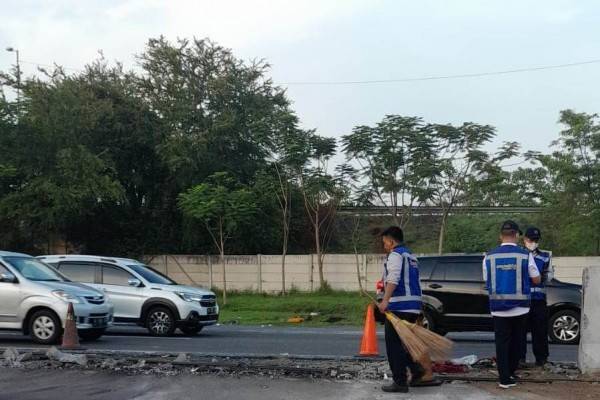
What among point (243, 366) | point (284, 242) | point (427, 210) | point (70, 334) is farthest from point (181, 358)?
point (427, 210)

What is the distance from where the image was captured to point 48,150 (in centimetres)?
3145

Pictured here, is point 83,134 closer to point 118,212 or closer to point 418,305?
point 118,212

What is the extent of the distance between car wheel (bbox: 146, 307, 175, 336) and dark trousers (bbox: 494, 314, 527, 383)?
31.8 ft

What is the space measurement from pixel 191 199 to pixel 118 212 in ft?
19.9

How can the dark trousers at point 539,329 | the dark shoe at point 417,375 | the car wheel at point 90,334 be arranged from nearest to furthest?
the dark shoe at point 417,375, the dark trousers at point 539,329, the car wheel at point 90,334

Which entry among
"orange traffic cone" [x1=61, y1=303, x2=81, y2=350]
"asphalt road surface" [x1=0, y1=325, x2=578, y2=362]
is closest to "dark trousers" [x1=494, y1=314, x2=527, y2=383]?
"asphalt road surface" [x1=0, y1=325, x2=578, y2=362]

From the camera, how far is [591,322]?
9109 millimetres

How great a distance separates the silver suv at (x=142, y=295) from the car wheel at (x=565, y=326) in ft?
23.9

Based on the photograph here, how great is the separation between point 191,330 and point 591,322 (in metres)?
10.4

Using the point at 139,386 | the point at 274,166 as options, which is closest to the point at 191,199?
the point at 274,166

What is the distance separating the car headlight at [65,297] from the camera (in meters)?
13.7

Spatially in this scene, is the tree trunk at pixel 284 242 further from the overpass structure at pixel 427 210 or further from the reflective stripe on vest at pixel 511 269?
the reflective stripe on vest at pixel 511 269

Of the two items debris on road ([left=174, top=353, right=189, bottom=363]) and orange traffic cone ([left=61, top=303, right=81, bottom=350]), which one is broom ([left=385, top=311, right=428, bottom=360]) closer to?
debris on road ([left=174, top=353, right=189, bottom=363])

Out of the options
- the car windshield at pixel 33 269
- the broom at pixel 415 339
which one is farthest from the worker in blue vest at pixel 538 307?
the car windshield at pixel 33 269
